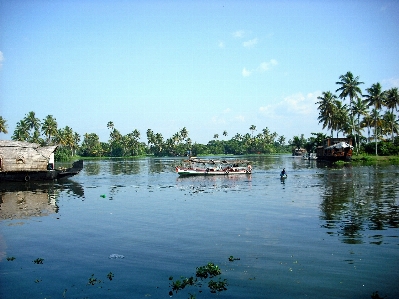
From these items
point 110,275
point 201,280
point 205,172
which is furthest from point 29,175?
point 201,280

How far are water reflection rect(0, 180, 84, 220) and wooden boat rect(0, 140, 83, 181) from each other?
1252mm

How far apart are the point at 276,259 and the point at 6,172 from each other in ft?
139

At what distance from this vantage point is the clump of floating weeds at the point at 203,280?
438 inches

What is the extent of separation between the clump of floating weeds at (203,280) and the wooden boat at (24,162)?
4071 cm

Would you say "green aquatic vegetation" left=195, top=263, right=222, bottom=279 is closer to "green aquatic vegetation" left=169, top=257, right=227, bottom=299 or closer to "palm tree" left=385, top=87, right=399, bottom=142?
"green aquatic vegetation" left=169, top=257, right=227, bottom=299

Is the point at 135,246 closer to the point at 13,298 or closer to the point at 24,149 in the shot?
the point at 13,298

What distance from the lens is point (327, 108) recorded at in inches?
3937

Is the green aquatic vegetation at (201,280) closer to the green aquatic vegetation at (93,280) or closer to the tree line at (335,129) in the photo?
the green aquatic vegetation at (93,280)

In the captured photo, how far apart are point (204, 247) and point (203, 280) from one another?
3.85 meters

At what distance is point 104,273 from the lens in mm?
12695

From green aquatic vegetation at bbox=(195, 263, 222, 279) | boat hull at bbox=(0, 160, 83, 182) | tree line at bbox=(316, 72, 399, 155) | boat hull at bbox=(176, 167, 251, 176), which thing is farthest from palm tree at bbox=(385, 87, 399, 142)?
green aquatic vegetation at bbox=(195, 263, 222, 279)

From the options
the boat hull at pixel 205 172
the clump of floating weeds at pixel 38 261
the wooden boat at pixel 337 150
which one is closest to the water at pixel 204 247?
the clump of floating weeds at pixel 38 261

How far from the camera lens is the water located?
37.2ft

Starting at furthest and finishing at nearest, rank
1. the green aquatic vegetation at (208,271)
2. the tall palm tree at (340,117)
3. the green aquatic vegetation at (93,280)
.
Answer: the tall palm tree at (340,117) → the green aquatic vegetation at (208,271) → the green aquatic vegetation at (93,280)
